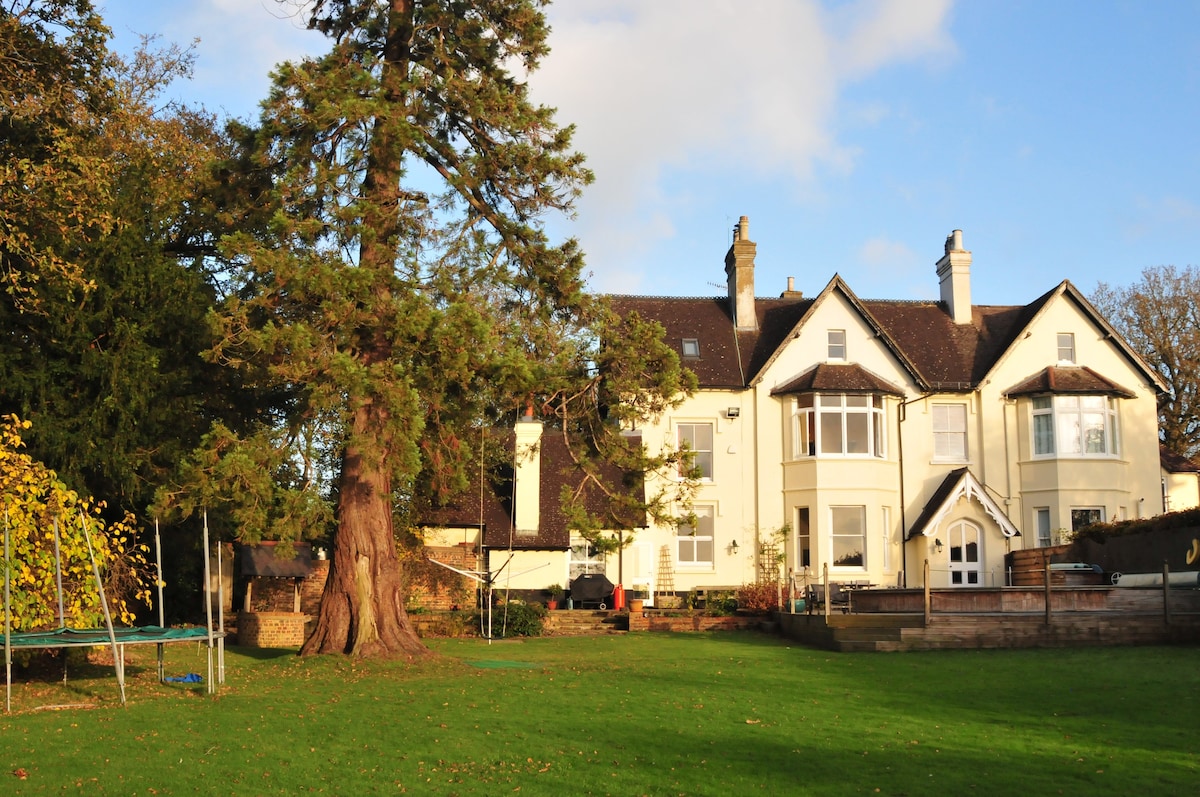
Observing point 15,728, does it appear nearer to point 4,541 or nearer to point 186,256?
point 4,541

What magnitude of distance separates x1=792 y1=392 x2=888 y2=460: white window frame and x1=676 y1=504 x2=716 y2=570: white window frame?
3.33 m

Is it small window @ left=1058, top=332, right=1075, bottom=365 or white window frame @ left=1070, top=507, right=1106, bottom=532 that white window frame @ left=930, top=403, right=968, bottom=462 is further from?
white window frame @ left=1070, top=507, right=1106, bottom=532

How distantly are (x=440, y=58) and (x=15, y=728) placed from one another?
44.5ft

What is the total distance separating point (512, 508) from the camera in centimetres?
3441

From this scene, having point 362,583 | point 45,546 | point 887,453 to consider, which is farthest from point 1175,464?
point 45,546

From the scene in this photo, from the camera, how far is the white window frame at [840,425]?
3703 cm

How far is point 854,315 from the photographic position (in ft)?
125

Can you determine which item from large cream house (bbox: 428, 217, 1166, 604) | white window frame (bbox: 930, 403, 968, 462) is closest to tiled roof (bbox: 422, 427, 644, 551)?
large cream house (bbox: 428, 217, 1166, 604)

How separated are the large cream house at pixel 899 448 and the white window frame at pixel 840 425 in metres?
0.04

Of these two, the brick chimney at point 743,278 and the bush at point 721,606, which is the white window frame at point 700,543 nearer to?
the bush at point 721,606

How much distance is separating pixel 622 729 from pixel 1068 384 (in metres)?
27.4

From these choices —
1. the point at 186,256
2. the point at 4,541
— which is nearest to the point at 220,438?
the point at 4,541

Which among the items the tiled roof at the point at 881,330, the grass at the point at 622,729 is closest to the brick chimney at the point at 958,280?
the tiled roof at the point at 881,330

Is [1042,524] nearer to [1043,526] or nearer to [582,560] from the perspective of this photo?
[1043,526]
